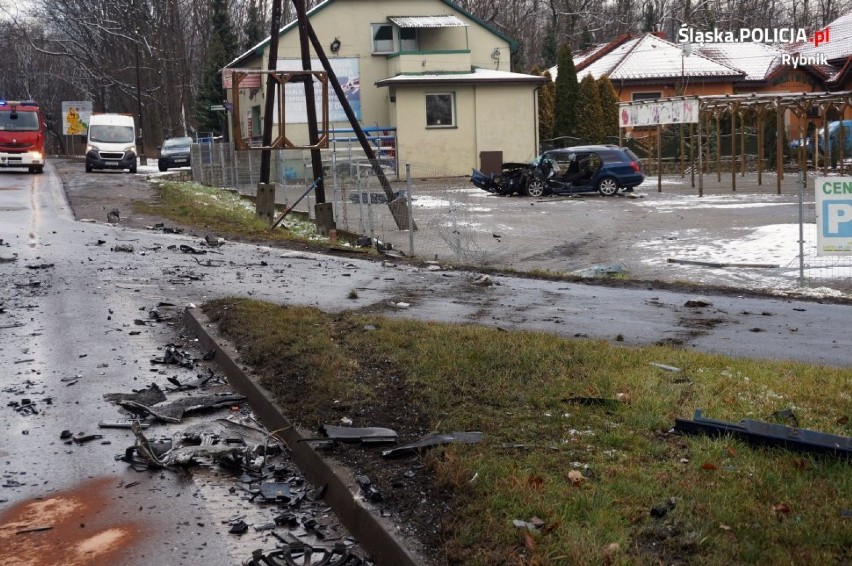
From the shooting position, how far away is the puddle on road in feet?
16.6

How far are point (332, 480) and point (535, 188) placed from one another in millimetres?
28749

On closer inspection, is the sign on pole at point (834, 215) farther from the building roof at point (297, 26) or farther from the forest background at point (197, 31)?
the forest background at point (197, 31)

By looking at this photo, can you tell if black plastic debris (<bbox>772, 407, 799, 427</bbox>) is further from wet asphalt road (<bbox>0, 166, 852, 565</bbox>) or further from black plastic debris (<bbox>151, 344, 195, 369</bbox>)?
black plastic debris (<bbox>151, 344, 195, 369</bbox>)

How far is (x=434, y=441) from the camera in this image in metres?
5.92

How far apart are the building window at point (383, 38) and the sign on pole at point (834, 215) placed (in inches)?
1457

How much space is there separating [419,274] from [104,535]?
33.4 feet

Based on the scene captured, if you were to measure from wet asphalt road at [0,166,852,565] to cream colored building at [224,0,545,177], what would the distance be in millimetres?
27190

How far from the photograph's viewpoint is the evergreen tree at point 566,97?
5222cm

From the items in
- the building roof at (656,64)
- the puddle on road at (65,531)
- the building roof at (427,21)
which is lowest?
the puddle on road at (65,531)

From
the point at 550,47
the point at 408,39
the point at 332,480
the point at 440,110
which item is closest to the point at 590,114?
the point at 440,110

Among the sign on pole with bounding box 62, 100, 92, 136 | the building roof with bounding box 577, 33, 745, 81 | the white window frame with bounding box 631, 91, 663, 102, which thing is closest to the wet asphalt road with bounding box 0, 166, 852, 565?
the building roof with bounding box 577, 33, 745, 81

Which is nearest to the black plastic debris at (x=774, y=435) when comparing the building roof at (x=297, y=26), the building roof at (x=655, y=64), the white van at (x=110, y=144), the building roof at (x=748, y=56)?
the building roof at (x=297, y=26)

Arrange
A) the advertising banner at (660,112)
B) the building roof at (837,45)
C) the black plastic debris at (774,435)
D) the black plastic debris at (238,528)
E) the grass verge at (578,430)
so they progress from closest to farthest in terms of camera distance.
Answer: the grass verge at (578,430) → the black plastic debris at (238,528) → the black plastic debris at (774,435) → the advertising banner at (660,112) → the building roof at (837,45)

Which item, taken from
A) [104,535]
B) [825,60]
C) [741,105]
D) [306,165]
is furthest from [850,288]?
[825,60]
